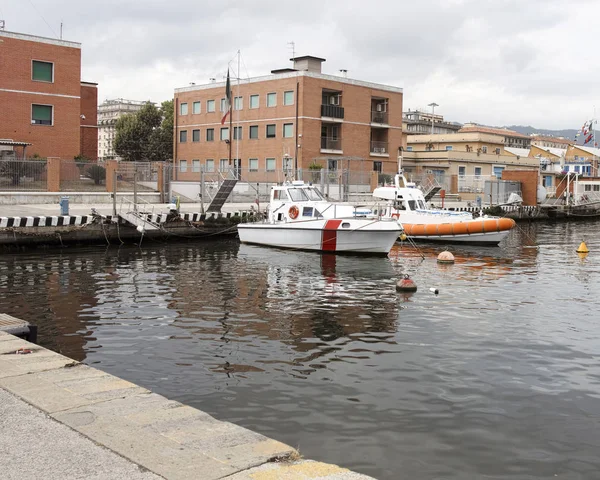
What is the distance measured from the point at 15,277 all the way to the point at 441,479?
16737mm

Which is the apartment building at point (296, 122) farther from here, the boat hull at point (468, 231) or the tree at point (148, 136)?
the tree at point (148, 136)

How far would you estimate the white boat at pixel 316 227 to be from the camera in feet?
89.5

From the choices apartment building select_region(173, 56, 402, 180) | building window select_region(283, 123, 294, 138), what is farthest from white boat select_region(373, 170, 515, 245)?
building window select_region(283, 123, 294, 138)

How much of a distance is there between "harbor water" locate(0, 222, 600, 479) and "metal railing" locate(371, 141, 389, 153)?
39.6 metres

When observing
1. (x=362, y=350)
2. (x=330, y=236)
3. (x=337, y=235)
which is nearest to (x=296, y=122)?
(x=330, y=236)

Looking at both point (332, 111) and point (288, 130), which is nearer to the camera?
Answer: point (288, 130)

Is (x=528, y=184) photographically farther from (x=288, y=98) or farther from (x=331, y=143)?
(x=288, y=98)

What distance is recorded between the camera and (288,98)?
57719 millimetres

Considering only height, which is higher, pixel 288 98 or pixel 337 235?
pixel 288 98

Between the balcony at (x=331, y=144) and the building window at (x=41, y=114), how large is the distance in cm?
2202

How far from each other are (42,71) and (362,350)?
41.2 metres

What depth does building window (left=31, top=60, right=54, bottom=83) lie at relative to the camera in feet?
152

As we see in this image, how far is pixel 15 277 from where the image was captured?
67.6ft

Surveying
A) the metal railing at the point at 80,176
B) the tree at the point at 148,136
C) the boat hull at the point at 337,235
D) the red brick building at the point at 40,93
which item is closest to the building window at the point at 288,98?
the red brick building at the point at 40,93
